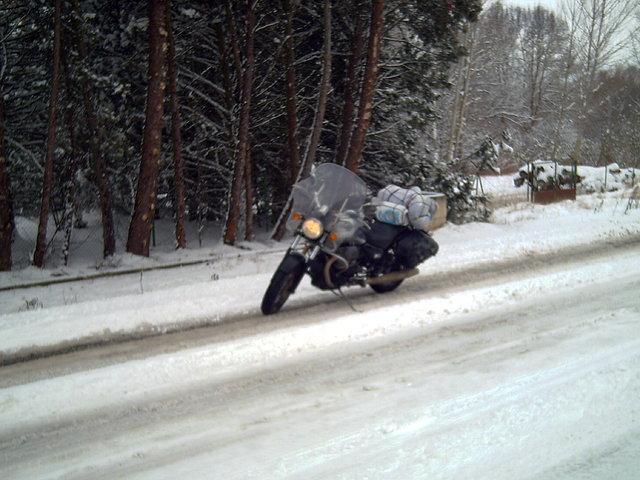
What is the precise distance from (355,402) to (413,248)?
3.55 meters

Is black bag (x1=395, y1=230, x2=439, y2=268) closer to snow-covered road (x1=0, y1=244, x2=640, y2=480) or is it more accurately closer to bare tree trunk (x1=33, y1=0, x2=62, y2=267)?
snow-covered road (x1=0, y1=244, x2=640, y2=480)

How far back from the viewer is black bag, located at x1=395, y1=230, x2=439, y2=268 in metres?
7.66

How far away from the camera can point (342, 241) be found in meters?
7.16

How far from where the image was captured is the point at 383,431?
3.96 metres

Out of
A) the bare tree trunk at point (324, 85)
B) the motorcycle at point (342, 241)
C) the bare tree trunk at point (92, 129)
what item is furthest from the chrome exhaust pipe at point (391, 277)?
the bare tree trunk at point (92, 129)

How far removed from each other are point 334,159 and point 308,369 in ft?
40.7

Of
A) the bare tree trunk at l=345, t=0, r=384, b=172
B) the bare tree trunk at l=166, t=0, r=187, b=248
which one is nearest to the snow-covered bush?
the bare tree trunk at l=345, t=0, r=384, b=172

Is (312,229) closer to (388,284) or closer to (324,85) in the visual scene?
(388,284)

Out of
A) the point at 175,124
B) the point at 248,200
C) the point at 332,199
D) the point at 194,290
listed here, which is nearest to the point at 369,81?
the point at 248,200

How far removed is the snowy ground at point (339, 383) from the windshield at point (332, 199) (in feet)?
3.60

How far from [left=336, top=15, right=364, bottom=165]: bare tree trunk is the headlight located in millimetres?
8568

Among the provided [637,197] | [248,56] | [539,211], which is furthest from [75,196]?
[637,197]

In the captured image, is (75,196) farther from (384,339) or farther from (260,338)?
(384,339)

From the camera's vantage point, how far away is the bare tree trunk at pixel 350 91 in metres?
15.2
